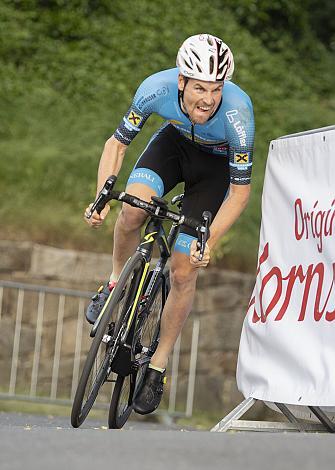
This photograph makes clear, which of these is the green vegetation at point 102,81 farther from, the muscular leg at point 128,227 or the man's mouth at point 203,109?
the man's mouth at point 203,109

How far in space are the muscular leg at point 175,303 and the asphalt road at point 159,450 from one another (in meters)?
1.91

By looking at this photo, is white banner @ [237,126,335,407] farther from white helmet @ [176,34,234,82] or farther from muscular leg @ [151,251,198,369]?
white helmet @ [176,34,234,82]

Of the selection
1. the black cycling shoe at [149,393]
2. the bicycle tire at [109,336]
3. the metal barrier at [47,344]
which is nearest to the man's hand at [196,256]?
the bicycle tire at [109,336]

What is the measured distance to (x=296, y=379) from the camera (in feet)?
23.5

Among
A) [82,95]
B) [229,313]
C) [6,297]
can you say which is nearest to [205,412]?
[229,313]

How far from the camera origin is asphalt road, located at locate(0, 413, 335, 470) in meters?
5.10

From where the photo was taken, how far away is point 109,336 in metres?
7.45

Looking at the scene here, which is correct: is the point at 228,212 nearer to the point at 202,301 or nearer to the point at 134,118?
the point at 134,118

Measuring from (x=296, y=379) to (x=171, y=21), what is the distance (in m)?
11.2

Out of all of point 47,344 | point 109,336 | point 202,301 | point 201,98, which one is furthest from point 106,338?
point 202,301

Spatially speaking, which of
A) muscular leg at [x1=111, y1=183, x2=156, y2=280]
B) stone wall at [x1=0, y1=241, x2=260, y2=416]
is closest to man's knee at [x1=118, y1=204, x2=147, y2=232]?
muscular leg at [x1=111, y1=183, x2=156, y2=280]

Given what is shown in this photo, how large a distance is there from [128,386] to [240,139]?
163cm

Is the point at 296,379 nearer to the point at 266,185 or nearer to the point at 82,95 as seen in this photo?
the point at 266,185

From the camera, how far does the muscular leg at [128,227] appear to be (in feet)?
25.5
